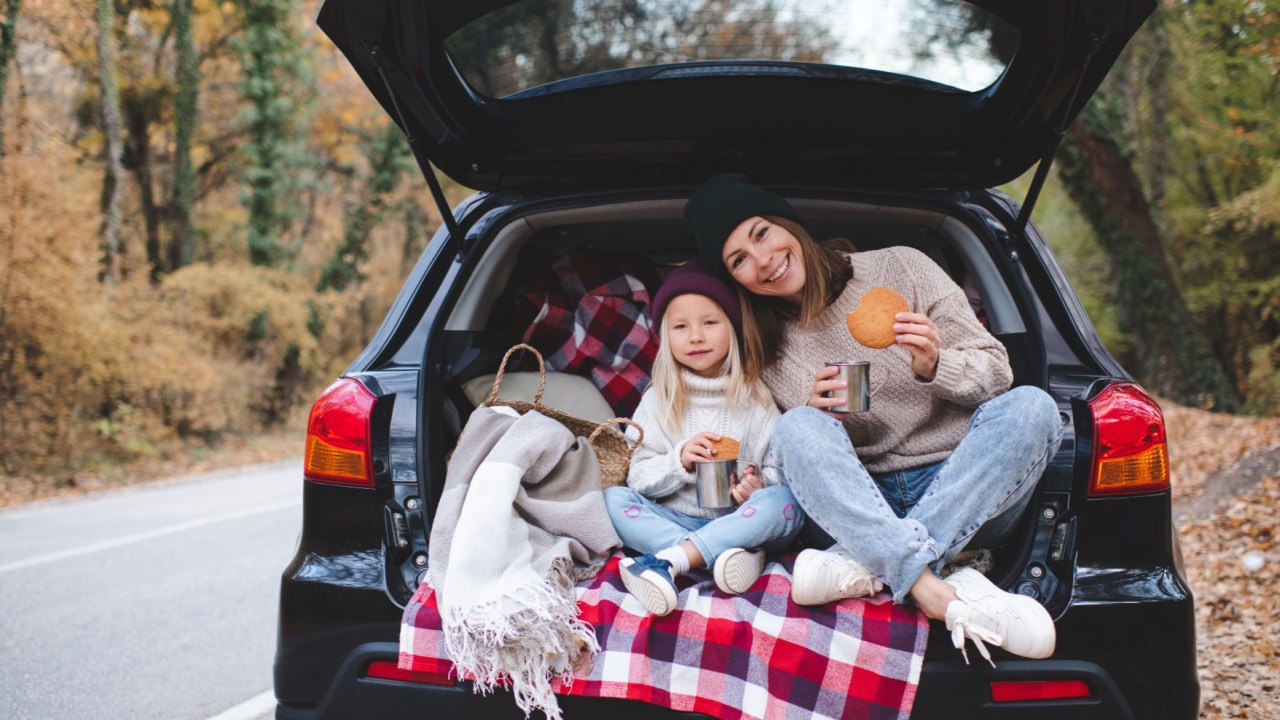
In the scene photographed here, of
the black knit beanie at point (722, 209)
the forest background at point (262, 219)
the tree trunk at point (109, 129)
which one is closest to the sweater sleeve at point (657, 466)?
the black knit beanie at point (722, 209)

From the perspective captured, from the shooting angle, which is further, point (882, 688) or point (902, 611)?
point (902, 611)

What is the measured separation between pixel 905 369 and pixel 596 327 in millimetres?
1105

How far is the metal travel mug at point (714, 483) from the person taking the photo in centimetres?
203

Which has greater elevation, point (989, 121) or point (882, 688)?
point (989, 121)

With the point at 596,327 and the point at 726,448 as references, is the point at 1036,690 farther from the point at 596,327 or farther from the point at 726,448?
the point at 596,327

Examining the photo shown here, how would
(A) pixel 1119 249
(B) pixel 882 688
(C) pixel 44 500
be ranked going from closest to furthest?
(B) pixel 882 688 < (C) pixel 44 500 < (A) pixel 1119 249

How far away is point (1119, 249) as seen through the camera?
10.1 metres

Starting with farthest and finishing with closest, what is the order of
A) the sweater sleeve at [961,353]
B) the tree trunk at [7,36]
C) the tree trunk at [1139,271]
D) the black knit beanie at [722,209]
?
1. the tree trunk at [7,36]
2. the tree trunk at [1139,271]
3. the black knit beanie at [722,209]
4. the sweater sleeve at [961,353]

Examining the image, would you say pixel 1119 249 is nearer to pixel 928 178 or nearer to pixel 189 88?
pixel 928 178

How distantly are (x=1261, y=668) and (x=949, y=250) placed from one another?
6.61ft

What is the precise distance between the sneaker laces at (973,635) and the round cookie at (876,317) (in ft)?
2.81

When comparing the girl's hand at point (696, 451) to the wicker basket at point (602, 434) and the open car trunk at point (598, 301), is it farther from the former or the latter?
the open car trunk at point (598, 301)

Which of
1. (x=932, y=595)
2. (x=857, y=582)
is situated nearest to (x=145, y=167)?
(x=857, y=582)

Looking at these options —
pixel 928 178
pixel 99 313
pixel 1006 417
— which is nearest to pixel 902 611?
pixel 1006 417
